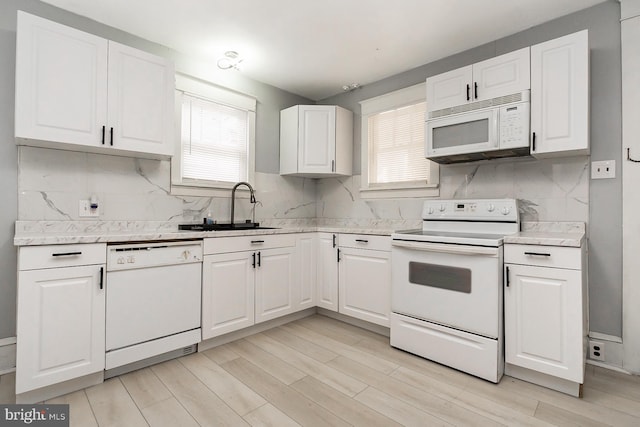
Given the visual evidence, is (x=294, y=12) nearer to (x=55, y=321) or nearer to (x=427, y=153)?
(x=427, y=153)

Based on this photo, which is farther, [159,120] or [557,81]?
[159,120]

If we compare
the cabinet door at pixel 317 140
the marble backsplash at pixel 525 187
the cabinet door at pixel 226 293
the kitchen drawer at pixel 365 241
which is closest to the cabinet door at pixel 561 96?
the marble backsplash at pixel 525 187

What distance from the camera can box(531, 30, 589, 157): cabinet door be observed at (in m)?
2.03

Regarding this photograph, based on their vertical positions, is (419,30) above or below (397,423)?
above

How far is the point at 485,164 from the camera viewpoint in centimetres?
270

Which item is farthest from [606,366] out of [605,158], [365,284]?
[365,284]

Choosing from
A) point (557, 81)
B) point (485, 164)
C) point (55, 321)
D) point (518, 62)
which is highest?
point (518, 62)

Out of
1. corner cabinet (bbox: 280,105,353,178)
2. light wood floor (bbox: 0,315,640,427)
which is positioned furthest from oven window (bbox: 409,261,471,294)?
corner cabinet (bbox: 280,105,353,178)

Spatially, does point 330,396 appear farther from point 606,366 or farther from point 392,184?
point 392,184

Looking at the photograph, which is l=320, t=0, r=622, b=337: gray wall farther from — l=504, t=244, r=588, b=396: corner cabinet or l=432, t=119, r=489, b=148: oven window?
l=432, t=119, r=489, b=148: oven window

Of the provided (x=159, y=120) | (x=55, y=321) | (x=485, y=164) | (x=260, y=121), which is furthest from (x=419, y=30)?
(x=55, y=321)

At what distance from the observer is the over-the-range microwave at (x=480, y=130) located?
87.4 inches

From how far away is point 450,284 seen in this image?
2.17 meters

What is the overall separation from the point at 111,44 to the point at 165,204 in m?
1.23
